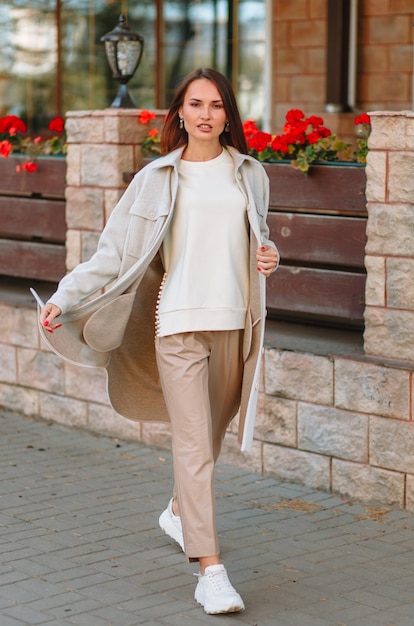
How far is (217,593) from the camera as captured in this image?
15.4 feet

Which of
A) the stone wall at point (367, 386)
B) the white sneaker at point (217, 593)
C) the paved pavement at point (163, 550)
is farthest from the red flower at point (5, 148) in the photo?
the white sneaker at point (217, 593)

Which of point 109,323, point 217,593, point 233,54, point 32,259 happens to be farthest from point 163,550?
point 233,54

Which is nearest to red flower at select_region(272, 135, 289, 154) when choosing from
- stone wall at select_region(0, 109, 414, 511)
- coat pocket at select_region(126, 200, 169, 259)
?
stone wall at select_region(0, 109, 414, 511)

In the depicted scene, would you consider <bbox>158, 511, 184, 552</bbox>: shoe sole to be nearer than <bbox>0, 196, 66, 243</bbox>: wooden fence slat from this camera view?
Yes

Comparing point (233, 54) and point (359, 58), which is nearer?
point (359, 58)

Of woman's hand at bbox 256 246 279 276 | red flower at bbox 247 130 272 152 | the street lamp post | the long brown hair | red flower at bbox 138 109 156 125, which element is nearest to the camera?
woman's hand at bbox 256 246 279 276

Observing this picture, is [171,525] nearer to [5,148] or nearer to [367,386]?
[367,386]

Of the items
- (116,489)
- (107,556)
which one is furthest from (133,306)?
(116,489)

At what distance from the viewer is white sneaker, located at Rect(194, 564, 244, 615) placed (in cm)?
468

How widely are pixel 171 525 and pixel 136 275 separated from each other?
47.0 inches

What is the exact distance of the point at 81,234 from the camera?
7.72 meters

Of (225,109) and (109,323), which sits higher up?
(225,109)

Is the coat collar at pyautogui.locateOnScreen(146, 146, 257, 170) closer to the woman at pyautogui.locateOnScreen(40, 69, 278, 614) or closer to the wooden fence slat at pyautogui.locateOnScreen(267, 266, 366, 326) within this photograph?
the woman at pyautogui.locateOnScreen(40, 69, 278, 614)

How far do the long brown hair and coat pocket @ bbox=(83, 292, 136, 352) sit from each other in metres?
0.64
